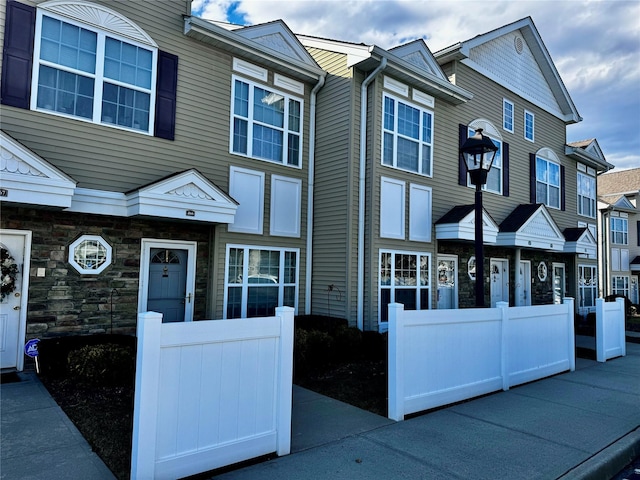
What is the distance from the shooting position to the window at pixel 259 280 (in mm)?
9023

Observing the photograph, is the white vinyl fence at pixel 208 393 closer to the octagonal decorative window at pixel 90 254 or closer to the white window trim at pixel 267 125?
the octagonal decorative window at pixel 90 254

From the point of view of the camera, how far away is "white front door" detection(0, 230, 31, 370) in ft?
21.8

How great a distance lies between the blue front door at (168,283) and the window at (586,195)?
50.4ft

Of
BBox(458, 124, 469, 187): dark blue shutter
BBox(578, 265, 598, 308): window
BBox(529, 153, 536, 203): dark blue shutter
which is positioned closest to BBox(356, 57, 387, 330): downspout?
BBox(458, 124, 469, 187): dark blue shutter

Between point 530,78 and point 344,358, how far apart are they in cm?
1202

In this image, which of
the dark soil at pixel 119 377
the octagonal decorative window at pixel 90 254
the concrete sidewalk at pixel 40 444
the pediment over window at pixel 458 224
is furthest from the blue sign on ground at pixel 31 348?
the pediment over window at pixel 458 224

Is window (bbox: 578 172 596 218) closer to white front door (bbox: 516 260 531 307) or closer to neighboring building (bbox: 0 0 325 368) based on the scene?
white front door (bbox: 516 260 531 307)

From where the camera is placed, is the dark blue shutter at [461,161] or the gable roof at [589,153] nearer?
the dark blue shutter at [461,161]

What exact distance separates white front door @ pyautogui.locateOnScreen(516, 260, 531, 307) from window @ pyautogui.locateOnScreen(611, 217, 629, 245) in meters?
14.2

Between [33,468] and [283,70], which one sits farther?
[283,70]

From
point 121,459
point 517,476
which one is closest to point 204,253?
point 121,459

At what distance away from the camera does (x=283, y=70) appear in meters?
9.80

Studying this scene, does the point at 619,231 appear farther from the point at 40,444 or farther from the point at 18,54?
the point at 40,444

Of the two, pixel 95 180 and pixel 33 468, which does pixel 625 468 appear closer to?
pixel 33 468
